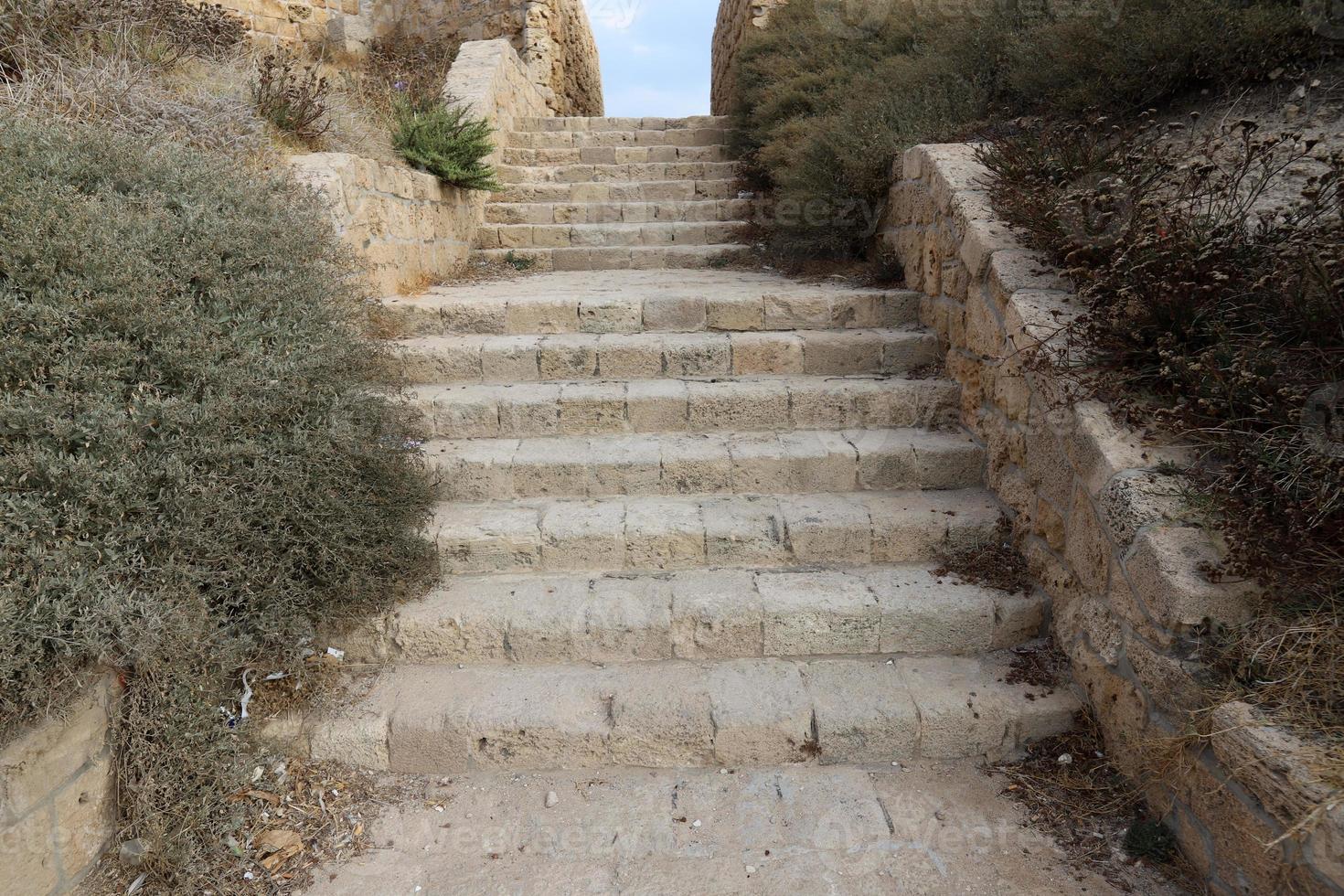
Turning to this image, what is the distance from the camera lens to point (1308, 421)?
2.19m

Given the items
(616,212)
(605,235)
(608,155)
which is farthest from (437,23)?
(605,235)

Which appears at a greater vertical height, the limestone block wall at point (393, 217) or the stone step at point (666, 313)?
the limestone block wall at point (393, 217)

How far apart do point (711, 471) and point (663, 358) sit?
899 mm

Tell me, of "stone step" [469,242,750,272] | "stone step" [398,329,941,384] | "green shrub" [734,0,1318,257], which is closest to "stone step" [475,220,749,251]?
"stone step" [469,242,750,272]

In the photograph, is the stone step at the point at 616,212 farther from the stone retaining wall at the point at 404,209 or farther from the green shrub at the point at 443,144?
the green shrub at the point at 443,144

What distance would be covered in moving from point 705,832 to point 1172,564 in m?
1.63

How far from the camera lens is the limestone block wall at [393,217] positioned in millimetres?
4238

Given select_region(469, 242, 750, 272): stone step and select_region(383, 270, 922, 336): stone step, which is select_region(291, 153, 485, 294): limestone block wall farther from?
select_region(469, 242, 750, 272): stone step

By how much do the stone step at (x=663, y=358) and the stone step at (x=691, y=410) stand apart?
275mm

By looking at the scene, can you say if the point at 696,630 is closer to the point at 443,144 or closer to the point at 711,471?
the point at 711,471

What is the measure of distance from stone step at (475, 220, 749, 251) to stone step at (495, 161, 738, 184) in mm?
1060

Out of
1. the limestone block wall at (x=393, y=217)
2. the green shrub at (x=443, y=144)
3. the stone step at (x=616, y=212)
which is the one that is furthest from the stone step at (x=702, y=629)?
the stone step at (x=616, y=212)

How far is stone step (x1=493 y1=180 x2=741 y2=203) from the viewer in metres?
7.05

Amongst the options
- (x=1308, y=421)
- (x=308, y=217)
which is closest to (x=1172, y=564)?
(x=1308, y=421)
